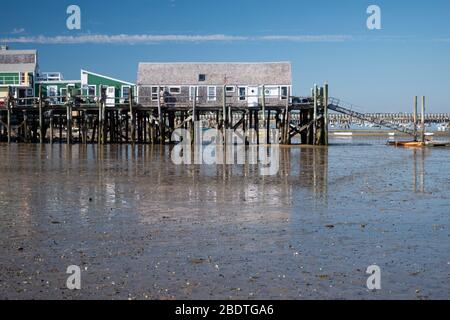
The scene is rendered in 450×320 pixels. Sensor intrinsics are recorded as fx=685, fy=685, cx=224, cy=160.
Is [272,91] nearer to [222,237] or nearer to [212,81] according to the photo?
[212,81]

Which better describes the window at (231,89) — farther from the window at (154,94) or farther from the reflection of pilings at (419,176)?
the reflection of pilings at (419,176)

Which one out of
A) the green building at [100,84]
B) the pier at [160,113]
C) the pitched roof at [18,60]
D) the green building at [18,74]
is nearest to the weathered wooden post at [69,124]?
the pier at [160,113]

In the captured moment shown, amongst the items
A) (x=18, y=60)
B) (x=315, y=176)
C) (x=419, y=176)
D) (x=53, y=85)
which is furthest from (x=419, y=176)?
(x=18, y=60)

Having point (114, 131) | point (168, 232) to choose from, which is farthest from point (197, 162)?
point (114, 131)

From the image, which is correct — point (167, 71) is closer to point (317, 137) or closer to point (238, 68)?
point (238, 68)

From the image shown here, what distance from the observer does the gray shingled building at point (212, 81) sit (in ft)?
180

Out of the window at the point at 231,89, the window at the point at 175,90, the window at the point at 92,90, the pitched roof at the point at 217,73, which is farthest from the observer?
the window at the point at 92,90

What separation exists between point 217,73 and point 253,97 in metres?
4.16

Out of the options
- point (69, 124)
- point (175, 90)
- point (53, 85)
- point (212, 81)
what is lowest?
point (69, 124)

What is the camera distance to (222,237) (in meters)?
11.2

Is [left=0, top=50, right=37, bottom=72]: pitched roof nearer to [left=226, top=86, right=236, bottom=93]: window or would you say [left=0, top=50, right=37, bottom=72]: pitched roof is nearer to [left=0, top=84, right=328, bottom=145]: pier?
[left=0, top=84, right=328, bottom=145]: pier

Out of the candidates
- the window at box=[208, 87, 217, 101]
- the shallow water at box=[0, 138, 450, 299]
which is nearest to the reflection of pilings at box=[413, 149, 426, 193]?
the shallow water at box=[0, 138, 450, 299]

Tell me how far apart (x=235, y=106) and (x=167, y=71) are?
7295 mm

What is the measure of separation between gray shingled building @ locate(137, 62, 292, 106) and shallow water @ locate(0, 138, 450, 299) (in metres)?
33.8
